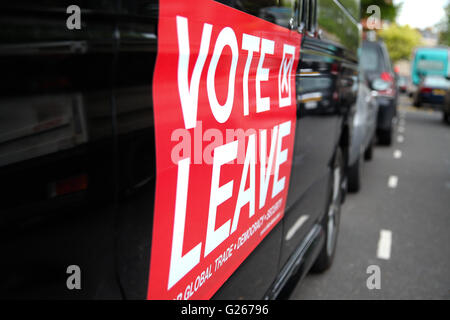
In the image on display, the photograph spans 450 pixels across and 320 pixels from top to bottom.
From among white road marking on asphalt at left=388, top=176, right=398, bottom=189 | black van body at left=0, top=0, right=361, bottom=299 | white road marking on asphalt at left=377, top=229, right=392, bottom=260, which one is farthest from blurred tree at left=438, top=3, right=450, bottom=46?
black van body at left=0, top=0, right=361, bottom=299

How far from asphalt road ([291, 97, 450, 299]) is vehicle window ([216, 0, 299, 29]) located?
6.81 feet

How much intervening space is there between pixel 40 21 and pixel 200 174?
59cm

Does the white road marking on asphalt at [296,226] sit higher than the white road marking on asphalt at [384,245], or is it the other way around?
the white road marking on asphalt at [296,226]

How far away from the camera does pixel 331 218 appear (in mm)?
3758

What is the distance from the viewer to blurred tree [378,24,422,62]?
67812 millimetres

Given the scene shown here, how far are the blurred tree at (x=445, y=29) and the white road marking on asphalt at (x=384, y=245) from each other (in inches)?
2446

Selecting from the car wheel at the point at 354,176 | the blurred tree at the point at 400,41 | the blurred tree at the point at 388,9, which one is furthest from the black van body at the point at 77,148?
the blurred tree at the point at 400,41

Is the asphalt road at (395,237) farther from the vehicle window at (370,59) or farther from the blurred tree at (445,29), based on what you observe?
the blurred tree at (445,29)

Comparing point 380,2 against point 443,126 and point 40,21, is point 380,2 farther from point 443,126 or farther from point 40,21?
point 40,21

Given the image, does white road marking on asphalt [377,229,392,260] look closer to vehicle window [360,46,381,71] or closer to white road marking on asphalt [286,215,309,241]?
white road marking on asphalt [286,215,309,241]

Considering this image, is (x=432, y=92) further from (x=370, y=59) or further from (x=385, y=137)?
(x=370, y=59)

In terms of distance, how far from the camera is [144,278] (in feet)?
3.48

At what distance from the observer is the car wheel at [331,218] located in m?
3.52

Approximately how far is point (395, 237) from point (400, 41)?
70.6 metres
